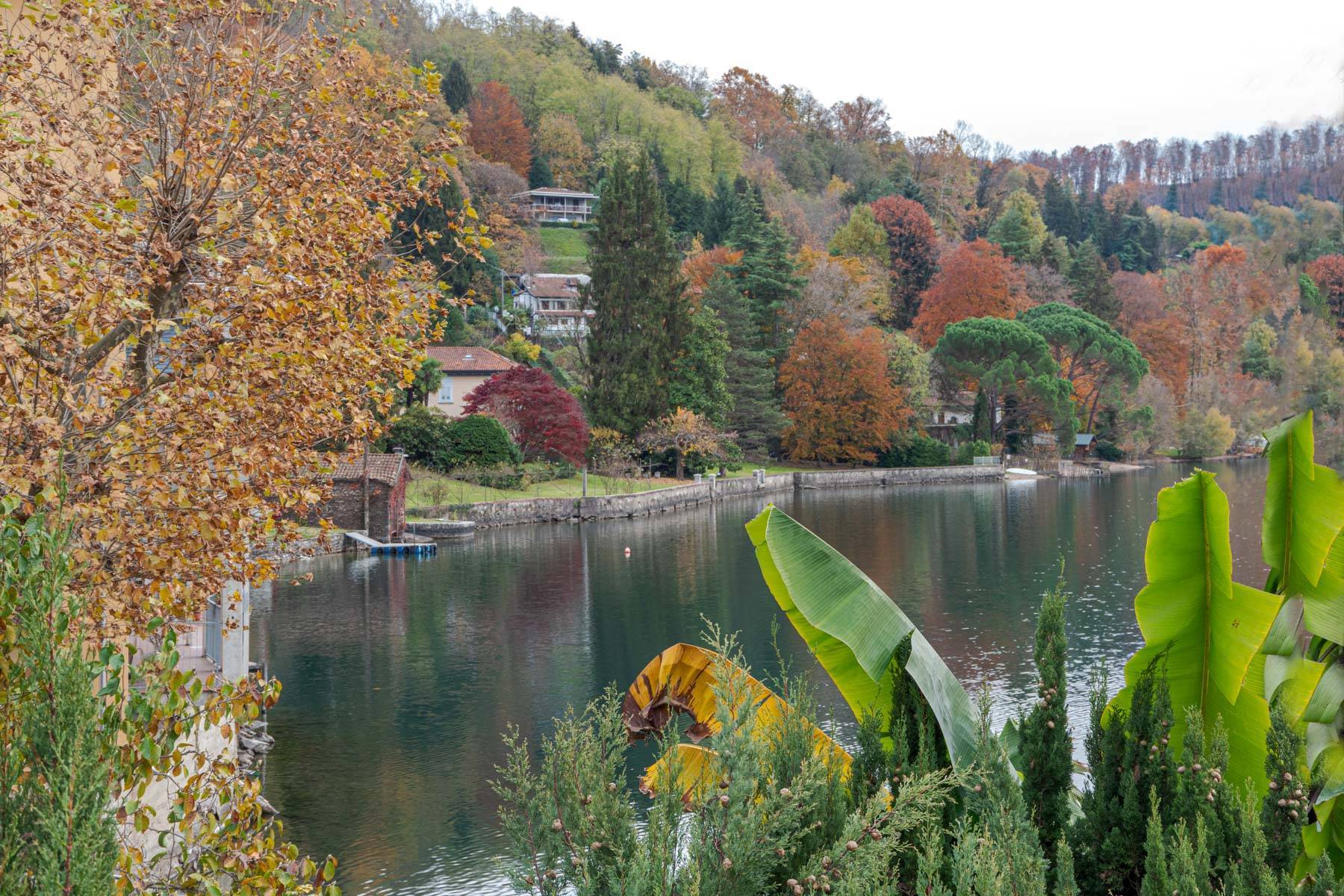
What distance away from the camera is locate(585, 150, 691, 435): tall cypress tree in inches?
1886

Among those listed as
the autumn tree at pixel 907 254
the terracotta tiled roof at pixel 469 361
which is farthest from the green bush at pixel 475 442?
the autumn tree at pixel 907 254

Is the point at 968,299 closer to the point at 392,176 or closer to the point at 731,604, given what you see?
the point at 731,604

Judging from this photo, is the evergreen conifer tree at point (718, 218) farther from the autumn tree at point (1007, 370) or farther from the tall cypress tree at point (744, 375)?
the tall cypress tree at point (744, 375)

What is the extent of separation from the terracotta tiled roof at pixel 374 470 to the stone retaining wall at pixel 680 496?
3273 mm

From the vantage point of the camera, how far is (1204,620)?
5.44m

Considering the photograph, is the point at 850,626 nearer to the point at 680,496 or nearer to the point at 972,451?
the point at 680,496

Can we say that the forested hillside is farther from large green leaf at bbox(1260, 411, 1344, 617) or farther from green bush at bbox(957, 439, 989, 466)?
large green leaf at bbox(1260, 411, 1344, 617)

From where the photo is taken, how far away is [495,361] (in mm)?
51375

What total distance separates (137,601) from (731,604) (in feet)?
65.5

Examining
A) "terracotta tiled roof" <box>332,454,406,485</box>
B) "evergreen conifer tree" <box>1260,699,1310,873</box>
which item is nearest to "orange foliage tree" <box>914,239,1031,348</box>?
"terracotta tiled roof" <box>332,454,406,485</box>

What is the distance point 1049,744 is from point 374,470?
3014 centimetres

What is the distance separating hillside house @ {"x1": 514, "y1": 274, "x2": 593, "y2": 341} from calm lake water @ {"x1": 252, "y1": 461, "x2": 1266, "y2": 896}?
2750 centimetres

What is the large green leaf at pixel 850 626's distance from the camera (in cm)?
497

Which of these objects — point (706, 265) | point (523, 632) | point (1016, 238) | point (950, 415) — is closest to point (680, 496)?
point (706, 265)
